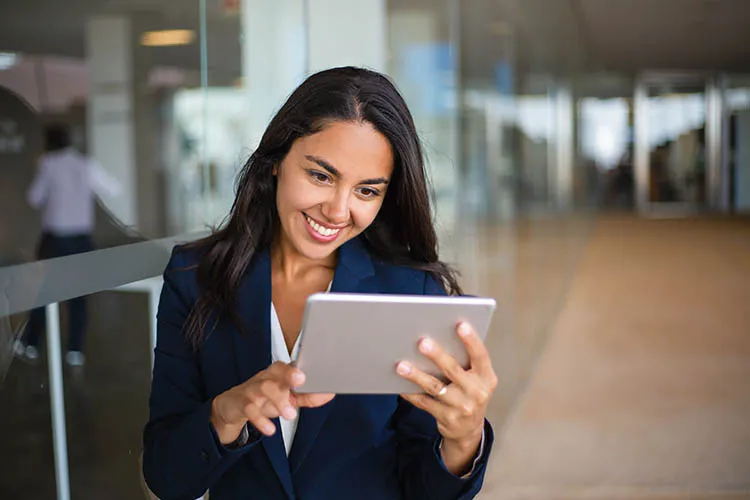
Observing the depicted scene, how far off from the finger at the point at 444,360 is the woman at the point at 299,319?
0.54 feet

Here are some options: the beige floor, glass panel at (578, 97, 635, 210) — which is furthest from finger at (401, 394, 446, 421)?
glass panel at (578, 97, 635, 210)

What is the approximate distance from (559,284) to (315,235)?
8.90 meters

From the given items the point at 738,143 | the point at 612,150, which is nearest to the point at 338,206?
the point at 738,143

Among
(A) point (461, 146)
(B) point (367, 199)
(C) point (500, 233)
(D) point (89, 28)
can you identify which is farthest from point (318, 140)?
(D) point (89, 28)

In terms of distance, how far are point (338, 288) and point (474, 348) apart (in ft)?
1.28

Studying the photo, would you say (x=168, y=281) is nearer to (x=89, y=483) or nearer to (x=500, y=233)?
(x=89, y=483)

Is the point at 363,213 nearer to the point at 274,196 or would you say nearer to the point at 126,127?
the point at 274,196

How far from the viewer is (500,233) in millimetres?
7031

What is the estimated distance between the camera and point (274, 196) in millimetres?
1652

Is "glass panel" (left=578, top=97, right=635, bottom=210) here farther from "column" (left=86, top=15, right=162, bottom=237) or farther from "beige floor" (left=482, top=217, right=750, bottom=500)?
"column" (left=86, top=15, right=162, bottom=237)

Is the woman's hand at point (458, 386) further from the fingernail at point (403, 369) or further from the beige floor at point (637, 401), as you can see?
the beige floor at point (637, 401)

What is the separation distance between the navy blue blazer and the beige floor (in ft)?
7.98

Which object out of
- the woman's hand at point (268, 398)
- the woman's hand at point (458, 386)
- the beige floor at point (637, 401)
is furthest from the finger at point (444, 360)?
the beige floor at point (637, 401)

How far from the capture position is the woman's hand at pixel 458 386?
4.01ft
